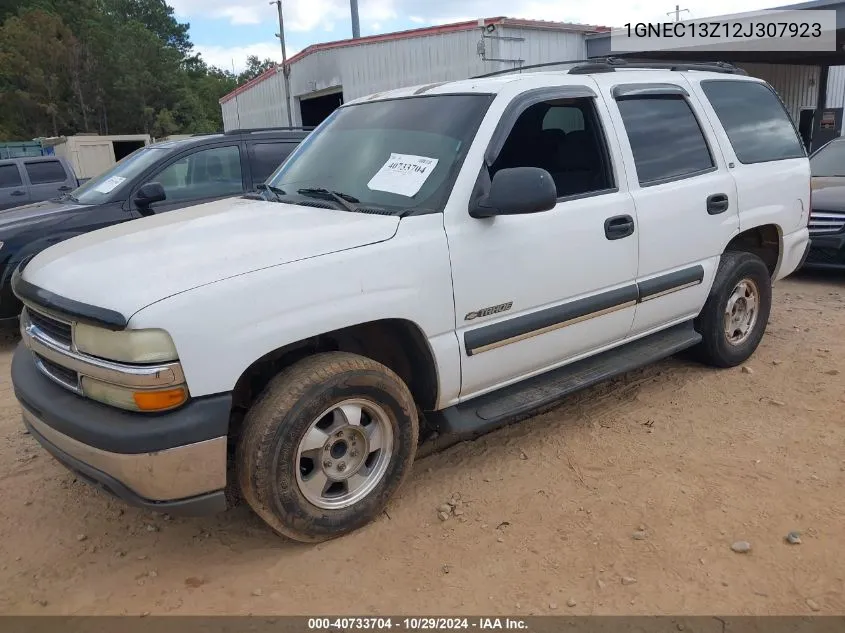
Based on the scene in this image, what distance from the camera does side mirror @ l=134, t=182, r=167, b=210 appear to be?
601 centimetres

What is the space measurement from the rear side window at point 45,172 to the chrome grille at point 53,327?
10535mm

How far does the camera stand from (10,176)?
11.8 meters

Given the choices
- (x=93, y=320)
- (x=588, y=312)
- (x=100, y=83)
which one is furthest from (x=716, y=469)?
(x=100, y=83)

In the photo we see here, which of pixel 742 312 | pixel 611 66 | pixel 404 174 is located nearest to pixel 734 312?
pixel 742 312

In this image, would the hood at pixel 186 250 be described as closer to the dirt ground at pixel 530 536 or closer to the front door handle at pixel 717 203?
the dirt ground at pixel 530 536

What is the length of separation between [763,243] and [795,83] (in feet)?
62.7

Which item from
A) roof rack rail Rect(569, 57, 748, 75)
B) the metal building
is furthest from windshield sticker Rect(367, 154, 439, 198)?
the metal building

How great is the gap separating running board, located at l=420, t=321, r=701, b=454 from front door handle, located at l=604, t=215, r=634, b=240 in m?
0.72

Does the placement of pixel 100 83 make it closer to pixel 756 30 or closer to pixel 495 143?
pixel 756 30

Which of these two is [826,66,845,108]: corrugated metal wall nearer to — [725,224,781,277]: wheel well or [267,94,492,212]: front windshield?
[725,224,781,277]: wheel well

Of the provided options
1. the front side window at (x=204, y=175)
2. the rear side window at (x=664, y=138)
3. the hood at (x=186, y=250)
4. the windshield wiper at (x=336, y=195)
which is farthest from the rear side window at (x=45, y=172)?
the rear side window at (x=664, y=138)

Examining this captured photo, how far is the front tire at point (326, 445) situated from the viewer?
105 inches

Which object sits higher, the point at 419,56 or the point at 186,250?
the point at 419,56

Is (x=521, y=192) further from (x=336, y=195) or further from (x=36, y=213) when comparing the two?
(x=36, y=213)
